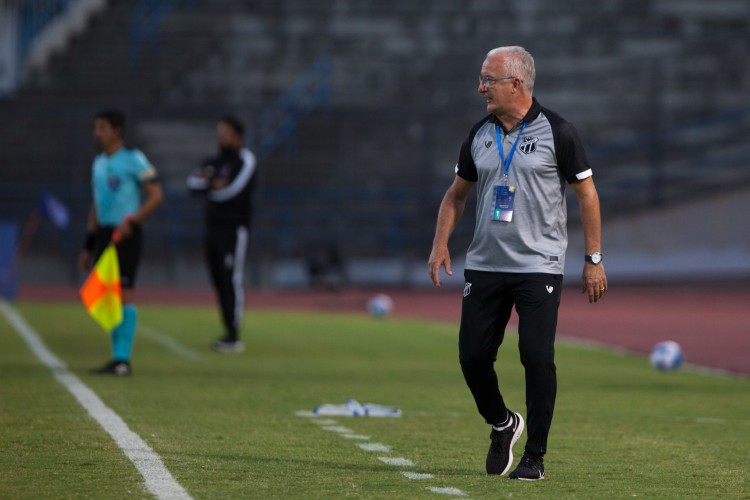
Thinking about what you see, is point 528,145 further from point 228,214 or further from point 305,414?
point 228,214


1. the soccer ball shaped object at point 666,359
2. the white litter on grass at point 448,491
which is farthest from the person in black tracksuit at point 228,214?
the white litter on grass at point 448,491

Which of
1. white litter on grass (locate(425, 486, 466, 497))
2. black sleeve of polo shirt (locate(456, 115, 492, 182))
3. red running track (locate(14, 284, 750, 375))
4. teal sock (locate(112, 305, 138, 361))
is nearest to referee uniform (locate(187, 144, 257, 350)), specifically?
teal sock (locate(112, 305, 138, 361))

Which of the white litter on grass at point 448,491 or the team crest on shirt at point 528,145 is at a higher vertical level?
the team crest on shirt at point 528,145

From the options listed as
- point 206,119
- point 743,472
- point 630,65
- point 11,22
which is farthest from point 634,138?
point 743,472

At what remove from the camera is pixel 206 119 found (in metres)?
29.7

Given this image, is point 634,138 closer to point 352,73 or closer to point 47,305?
point 352,73

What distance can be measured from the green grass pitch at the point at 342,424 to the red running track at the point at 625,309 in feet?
5.77

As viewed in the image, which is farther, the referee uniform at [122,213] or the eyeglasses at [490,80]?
the referee uniform at [122,213]

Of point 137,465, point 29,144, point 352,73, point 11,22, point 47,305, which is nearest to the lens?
point 137,465

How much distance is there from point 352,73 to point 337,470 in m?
26.3

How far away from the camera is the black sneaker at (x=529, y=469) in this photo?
6.86 m

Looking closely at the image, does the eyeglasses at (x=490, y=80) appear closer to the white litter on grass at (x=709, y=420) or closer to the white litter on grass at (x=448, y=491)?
the white litter on grass at (x=448, y=491)

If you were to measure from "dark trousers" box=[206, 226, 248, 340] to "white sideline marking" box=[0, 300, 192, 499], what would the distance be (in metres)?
1.72

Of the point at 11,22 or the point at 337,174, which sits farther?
the point at 11,22
